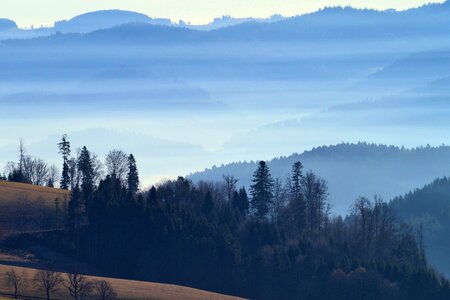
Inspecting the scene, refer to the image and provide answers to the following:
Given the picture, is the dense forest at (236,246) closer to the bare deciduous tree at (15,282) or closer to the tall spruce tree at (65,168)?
the tall spruce tree at (65,168)

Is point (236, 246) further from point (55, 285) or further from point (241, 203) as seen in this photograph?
point (55, 285)

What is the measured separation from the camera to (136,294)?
10712cm

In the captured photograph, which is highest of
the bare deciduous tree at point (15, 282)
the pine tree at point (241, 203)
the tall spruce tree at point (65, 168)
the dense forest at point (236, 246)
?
the tall spruce tree at point (65, 168)

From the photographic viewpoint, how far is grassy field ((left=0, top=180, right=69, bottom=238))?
13612 cm

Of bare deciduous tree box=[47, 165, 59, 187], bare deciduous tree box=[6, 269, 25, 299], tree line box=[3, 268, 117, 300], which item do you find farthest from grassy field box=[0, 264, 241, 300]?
bare deciduous tree box=[47, 165, 59, 187]

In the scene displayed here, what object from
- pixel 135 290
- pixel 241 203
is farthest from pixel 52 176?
pixel 135 290

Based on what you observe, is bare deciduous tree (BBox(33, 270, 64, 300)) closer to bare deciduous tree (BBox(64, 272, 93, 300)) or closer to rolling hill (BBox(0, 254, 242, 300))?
rolling hill (BBox(0, 254, 242, 300))

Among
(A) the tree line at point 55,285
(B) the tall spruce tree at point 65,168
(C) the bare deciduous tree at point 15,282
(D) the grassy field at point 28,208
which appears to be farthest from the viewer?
(B) the tall spruce tree at point 65,168

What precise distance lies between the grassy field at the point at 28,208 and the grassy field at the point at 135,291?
20.8 m

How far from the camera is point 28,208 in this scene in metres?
140

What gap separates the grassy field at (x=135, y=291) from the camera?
105250 mm

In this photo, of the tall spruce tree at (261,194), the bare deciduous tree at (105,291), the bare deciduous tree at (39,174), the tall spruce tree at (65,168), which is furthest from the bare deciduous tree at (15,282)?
the bare deciduous tree at (39,174)

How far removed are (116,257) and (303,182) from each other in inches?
1234

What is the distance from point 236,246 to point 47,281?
33635 mm
